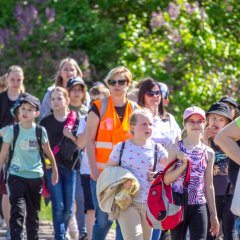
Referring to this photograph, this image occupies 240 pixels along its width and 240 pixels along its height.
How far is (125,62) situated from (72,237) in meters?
4.16

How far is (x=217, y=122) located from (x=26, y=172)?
2.31 meters

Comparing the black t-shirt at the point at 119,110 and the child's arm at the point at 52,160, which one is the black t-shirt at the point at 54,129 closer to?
the child's arm at the point at 52,160

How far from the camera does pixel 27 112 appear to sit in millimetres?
5379

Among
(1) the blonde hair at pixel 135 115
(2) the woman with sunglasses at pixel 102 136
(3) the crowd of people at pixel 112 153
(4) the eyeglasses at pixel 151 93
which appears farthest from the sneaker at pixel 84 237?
(1) the blonde hair at pixel 135 115

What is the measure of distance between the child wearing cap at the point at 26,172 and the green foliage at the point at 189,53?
12.3 ft

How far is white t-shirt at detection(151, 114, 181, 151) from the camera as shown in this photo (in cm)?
490

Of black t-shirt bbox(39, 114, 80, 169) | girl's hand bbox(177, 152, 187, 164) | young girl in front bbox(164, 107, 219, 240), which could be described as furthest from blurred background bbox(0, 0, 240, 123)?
girl's hand bbox(177, 152, 187, 164)

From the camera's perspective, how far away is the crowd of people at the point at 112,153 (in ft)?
13.5

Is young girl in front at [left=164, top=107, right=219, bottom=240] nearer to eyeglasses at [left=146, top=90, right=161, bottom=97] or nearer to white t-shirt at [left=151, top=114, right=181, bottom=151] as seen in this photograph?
white t-shirt at [left=151, top=114, right=181, bottom=151]

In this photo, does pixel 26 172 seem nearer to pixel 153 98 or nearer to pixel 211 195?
pixel 153 98

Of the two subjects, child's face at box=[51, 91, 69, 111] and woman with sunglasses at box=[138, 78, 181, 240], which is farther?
child's face at box=[51, 91, 69, 111]

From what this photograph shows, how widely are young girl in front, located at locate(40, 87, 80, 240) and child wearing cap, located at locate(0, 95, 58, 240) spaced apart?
303 mm

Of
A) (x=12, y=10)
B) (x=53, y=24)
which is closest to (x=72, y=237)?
(x=53, y=24)

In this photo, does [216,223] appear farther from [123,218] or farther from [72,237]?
[72,237]
